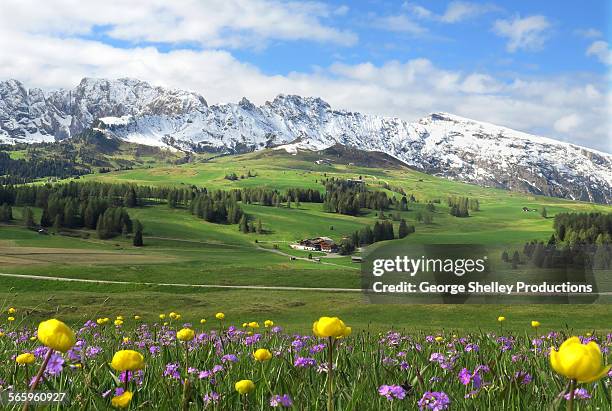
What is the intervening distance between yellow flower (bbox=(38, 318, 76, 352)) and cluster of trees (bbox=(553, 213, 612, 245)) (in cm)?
16364

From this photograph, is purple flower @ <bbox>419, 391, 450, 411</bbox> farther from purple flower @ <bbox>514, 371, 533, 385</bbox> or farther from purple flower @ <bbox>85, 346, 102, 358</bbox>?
purple flower @ <bbox>85, 346, 102, 358</bbox>

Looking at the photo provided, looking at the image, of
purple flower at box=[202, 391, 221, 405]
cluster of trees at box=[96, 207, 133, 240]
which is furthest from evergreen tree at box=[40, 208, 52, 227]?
purple flower at box=[202, 391, 221, 405]

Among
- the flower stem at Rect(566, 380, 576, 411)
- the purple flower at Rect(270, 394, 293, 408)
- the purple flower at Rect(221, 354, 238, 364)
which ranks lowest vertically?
the purple flower at Rect(221, 354, 238, 364)

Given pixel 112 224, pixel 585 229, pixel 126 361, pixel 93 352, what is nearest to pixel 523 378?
pixel 126 361

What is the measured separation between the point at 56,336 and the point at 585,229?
193 meters

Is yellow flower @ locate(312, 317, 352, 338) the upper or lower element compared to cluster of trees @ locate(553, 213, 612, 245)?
upper

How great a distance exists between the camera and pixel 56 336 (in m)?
2.63

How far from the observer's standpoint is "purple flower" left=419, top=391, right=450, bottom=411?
11.1 ft

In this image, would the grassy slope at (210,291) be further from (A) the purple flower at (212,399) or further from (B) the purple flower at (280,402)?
(B) the purple flower at (280,402)

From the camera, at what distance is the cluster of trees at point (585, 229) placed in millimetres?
157400

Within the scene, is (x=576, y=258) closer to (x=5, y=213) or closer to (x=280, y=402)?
(x=280, y=402)

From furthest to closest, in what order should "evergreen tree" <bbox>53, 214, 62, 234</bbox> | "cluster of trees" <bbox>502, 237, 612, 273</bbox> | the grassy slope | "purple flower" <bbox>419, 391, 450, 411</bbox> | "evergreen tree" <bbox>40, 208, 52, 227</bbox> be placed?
"evergreen tree" <bbox>40, 208, 52, 227</bbox>, "evergreen tree" <bbox>53, 214, 62, 234</bbox>, "cluster of trees" <bbox>502, 237, 612, 273</bbox>, the grassy slope, "purple flower" <bbox>419, 391, 450, 411</bbox>

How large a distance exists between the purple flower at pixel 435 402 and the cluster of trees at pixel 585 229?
531 feet

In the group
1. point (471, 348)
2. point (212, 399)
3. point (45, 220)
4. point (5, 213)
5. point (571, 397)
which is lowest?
point (45, 220)
